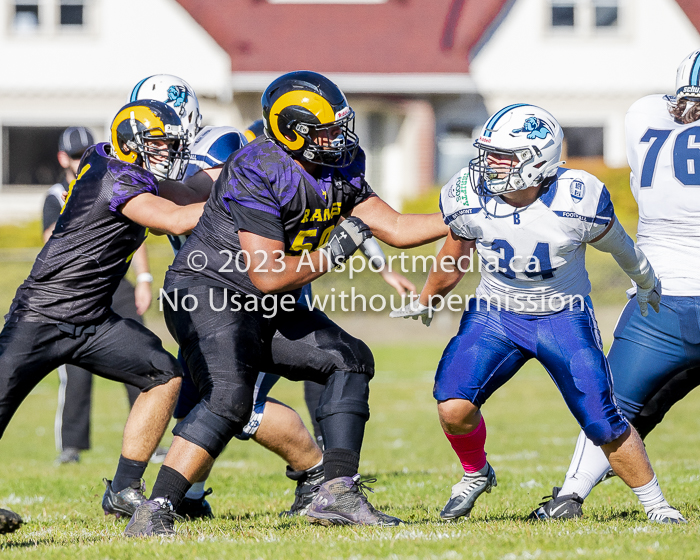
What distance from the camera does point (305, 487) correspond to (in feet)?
15.9

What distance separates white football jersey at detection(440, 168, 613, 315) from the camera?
402 centimetres

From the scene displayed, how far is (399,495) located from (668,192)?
2.26 meters

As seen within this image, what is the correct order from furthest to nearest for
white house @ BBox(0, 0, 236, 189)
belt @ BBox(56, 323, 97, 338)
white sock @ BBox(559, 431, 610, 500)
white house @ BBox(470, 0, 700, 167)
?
white house @ BBox(470, 0, 700, 167)
white house @ BBox(0, 0, 236, 189)
white sock @ BBox(559, 431, 610, 500)
belt @ BBox(56, 323, 97, 338)

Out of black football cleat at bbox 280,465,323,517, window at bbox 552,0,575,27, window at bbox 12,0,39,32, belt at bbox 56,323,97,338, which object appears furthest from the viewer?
window at bbox 552,0,575,27

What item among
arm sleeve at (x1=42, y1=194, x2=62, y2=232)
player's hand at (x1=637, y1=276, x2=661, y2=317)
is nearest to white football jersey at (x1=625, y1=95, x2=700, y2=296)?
player's hand at (x1=637, y1=276, x2=661, y2=317)

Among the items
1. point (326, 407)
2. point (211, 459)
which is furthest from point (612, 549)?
point (211, 459)

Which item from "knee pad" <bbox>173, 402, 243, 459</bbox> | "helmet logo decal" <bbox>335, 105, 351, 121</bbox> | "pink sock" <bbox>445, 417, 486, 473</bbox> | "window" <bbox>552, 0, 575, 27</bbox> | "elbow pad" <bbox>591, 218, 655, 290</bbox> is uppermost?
"window" <bbox>552, 0, 575, 27</bbox>

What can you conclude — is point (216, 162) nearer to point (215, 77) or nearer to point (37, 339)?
point (37, 339)

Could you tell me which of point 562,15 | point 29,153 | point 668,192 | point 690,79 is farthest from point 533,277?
point 29,153

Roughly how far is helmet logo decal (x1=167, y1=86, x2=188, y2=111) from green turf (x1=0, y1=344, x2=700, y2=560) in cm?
202

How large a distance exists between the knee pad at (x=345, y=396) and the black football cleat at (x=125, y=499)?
1.08 meters

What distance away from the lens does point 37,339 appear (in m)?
4.33

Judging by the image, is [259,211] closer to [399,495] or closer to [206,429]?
[206,429]

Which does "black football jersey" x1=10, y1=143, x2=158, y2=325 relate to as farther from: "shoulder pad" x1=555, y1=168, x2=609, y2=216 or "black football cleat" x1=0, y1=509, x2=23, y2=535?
"shoulder pad" x1=555, y1=168, x2=609, y2=216
